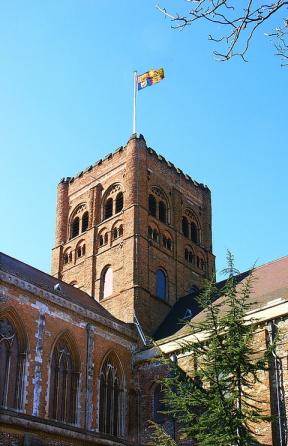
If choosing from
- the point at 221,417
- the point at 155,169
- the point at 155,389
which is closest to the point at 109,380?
the point at 155,389

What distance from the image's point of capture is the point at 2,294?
80.1 ft

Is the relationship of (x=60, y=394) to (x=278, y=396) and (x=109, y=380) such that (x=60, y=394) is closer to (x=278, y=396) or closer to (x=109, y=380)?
(x=109, y=380)

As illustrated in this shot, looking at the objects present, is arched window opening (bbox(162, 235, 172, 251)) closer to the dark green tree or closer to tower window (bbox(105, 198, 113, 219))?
tower window (bbox(105, 198, 113, 219))

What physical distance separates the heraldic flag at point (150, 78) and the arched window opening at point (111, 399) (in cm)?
1718

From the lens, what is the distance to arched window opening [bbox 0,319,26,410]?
23.6m

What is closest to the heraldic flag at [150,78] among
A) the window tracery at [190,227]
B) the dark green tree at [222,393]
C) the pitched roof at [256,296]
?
the window tracery at [190,227]

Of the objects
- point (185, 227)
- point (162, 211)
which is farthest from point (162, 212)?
point (185, 227)

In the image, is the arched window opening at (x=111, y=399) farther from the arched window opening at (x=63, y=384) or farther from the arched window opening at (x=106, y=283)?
the arched window opening at (x=106, y=283)

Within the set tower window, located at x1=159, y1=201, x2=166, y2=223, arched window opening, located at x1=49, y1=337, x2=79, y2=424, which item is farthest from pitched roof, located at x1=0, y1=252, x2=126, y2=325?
tower window, located at x1=159, y1=201, x2=166, y2=223

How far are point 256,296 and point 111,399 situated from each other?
7.48m

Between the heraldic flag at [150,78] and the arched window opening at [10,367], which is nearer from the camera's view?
the arched window opening at [10,367]

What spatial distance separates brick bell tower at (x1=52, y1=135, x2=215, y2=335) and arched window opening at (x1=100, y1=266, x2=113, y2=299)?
0.17 ft

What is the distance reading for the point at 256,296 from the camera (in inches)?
1137

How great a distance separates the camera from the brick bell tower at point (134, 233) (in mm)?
34094
